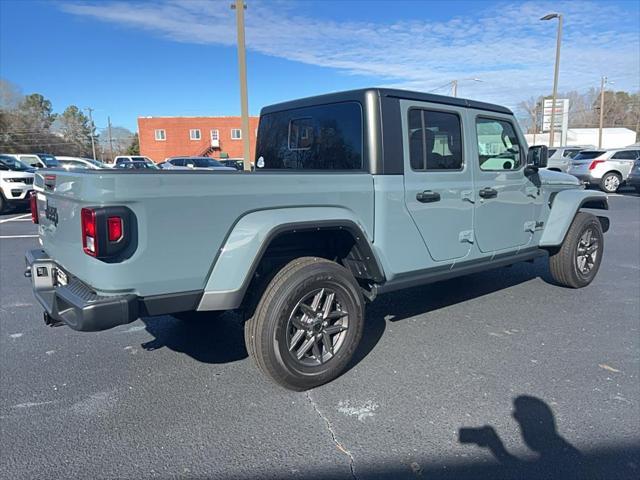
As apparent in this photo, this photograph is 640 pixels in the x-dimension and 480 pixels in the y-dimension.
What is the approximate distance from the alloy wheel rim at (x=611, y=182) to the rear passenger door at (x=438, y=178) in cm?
1751

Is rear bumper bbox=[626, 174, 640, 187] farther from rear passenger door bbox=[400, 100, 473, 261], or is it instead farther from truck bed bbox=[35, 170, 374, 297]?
truck bed bbox=[35, 170, 374, 297]

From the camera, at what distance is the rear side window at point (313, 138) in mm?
3582

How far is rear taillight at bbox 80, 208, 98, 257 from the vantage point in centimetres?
237

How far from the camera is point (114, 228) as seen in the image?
240 cm

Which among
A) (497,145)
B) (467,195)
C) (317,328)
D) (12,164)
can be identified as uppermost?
(12,164)

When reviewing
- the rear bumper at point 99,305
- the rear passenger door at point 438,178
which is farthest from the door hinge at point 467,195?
the rear bumper at point 99,305

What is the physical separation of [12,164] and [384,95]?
45.2ft

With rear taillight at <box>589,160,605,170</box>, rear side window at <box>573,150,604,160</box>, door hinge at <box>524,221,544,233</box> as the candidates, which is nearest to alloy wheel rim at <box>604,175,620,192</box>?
rear taillight at <box>589,160,605,170</box>

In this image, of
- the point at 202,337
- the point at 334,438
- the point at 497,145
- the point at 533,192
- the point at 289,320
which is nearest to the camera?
the point at 334,438

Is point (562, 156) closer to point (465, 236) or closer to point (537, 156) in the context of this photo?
point (537, 156)

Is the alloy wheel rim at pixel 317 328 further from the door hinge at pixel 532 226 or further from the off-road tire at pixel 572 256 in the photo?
the off-road tire at pixel 572 256

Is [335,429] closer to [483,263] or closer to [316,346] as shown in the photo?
[316,346]

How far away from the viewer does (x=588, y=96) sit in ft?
262

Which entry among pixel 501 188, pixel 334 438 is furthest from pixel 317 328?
pixel 501 188
